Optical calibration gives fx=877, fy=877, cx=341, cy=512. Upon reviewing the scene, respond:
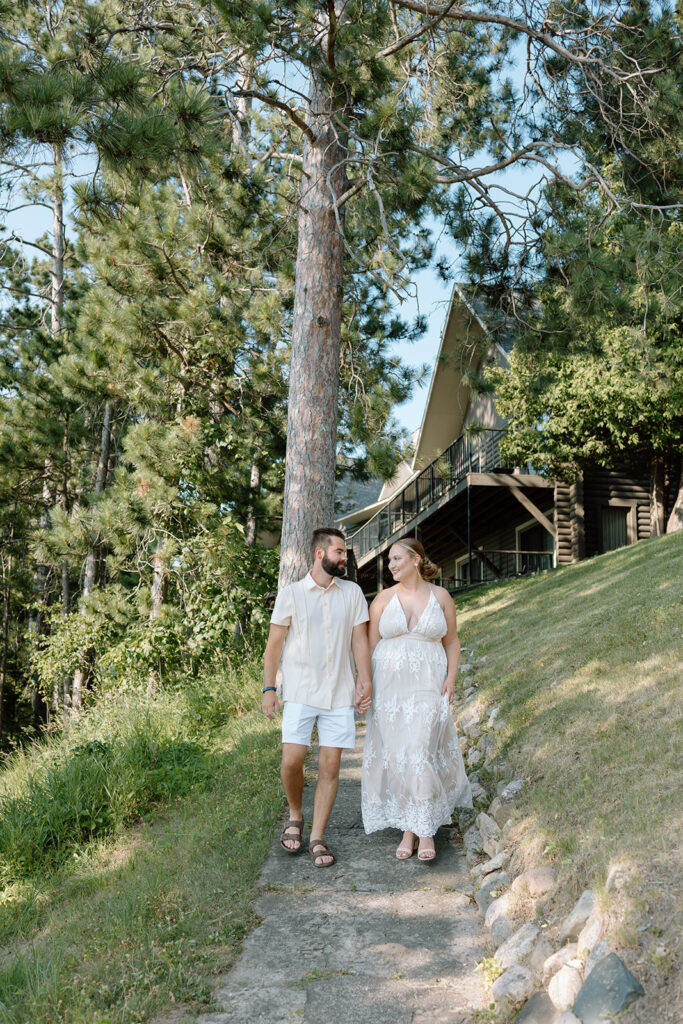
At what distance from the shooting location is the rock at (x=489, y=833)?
486 centimetres

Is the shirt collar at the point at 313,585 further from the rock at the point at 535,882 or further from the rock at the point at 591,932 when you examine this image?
the rock at the point at 591,932

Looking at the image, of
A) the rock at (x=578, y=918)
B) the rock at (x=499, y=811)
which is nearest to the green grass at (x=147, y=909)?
the rock at (x=499, y=811)

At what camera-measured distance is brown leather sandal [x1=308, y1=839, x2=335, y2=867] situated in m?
4.97

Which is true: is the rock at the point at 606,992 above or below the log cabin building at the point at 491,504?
below

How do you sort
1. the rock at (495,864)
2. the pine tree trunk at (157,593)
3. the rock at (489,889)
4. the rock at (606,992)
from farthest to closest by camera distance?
the pine tree trunk at (157,593), the rock at (495,864), the rock at (489,889), the rock at (606,992)

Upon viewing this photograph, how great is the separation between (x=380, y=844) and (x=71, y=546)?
9336 mm

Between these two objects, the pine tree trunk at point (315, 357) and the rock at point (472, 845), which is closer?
the rock at point (472, 845)

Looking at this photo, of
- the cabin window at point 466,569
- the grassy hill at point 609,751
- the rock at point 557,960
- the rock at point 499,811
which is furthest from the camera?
the cabin window at point 466,569

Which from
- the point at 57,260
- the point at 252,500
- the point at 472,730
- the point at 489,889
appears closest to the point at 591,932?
the point at 489,889

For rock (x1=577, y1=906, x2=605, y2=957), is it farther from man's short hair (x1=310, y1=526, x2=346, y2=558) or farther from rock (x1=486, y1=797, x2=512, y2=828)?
man's short hair (x1=310, y1=526, x2=346, y2=558)

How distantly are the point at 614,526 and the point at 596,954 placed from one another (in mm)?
17973

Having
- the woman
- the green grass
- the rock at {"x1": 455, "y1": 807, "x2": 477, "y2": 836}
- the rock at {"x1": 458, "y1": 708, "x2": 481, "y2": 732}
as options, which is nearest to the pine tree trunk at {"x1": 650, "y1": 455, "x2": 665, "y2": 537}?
the rock at {"x1": 458, "y1": 708, "x2": 481, "y2": 732}

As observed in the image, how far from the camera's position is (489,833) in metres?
4.99

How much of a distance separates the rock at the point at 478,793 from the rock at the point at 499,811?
0.22 metres
